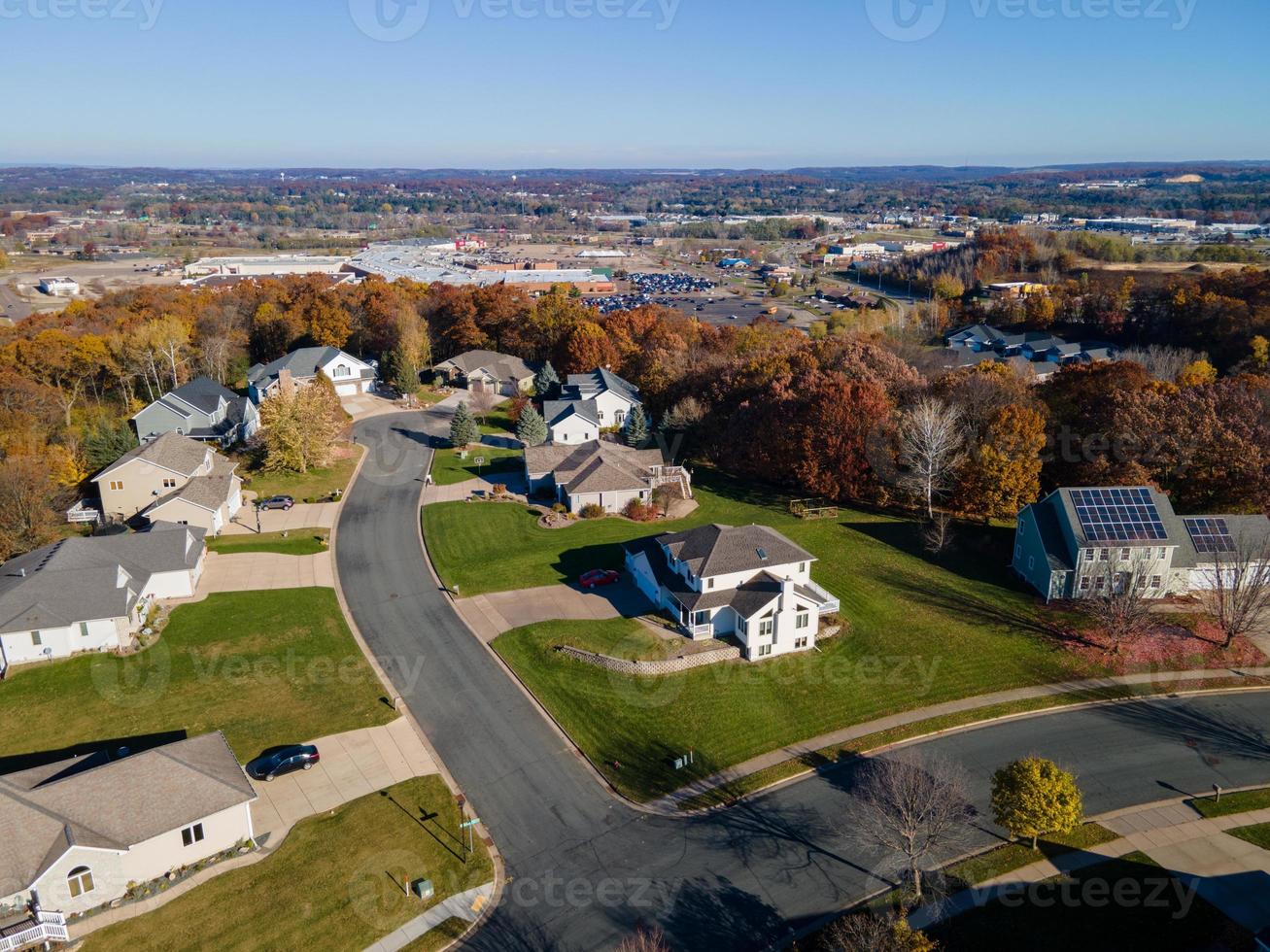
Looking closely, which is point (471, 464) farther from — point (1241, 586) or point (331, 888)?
point (1241, 586)

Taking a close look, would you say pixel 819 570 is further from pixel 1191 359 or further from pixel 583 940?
pixel 1191 359

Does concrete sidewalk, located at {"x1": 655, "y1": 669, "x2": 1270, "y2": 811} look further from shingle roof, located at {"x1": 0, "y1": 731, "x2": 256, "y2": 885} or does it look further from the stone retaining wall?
shingle roof, located at {"x1": 0, "y1": 731, "x2": 256, "y2": 885}

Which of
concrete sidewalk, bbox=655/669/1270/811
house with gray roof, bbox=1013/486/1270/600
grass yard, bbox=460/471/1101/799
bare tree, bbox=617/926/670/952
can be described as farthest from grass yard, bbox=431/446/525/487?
bare tree, bbox=617/926/670/952

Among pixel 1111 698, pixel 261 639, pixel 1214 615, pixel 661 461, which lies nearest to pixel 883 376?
pixel 661 461

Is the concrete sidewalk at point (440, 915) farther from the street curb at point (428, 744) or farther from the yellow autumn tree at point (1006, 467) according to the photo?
the yellow autumn tree at point (1006, 467)

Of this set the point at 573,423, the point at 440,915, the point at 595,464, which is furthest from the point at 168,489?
the point at 440,915

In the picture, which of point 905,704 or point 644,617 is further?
Result: point 644,617

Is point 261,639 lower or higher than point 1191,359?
lower
